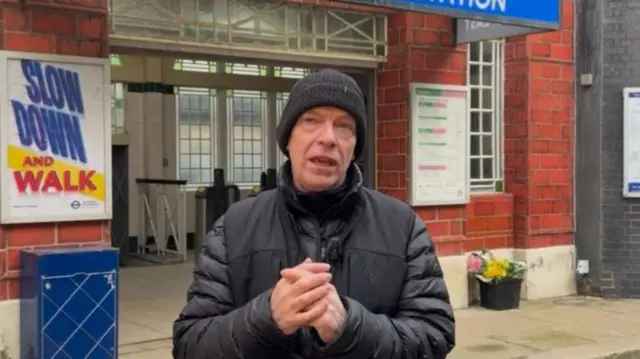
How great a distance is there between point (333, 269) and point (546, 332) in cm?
604

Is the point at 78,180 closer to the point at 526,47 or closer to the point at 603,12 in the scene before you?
the point at 526,47

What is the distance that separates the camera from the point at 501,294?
8.77m

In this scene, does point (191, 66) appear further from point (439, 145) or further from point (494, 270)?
point (494, 270)

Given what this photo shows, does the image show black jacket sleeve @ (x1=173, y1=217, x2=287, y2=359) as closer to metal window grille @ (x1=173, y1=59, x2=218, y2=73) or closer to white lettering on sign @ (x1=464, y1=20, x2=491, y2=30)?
white lettering on sign @ (x1=464, y1=20, x2=491, y2=30)

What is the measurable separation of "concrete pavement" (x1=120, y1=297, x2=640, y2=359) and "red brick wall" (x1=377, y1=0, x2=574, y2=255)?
0.79 meters

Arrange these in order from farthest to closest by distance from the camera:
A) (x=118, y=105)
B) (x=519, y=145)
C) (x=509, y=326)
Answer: (x=118, y=105) → (x=519, y=145) → (x=509, y=326)

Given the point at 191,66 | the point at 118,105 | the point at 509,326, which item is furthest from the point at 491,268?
the point at 118,105

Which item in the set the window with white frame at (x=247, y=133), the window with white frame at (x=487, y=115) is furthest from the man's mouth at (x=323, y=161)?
the window with white frame at (x=247, y=133)

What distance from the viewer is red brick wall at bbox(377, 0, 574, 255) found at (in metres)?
8.48

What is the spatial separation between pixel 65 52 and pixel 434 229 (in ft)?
13.6

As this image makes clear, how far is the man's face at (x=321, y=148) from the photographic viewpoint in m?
2.23

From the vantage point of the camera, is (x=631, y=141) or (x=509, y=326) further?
(x=631, y=141)

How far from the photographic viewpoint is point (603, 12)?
962 centimetres

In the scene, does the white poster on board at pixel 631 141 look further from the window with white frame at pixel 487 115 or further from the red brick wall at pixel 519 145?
the window with white frame at pixel 487 115
